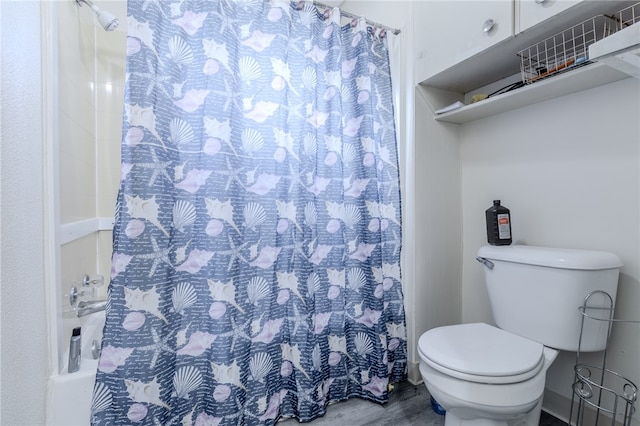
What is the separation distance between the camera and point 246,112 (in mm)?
1257

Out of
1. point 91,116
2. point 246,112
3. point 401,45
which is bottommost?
point 246,112

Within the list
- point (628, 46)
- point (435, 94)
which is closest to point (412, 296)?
point (435, 94)

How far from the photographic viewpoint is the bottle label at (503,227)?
1376mm

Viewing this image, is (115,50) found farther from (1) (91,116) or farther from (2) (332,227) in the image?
(2) (332,227)

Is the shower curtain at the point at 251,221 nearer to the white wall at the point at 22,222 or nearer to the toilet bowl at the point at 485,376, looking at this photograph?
the white wall at the point at 22,222

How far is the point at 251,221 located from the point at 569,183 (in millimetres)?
1425

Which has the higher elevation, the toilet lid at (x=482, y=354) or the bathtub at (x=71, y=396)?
the toilet lid at (x=482, y=354)

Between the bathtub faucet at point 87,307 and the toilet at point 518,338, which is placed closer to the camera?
the toilet at point 518,338

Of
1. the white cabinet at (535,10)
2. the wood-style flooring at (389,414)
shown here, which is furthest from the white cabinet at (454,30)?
the wood-style flooring at (389,414)

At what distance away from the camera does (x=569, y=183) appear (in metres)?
1.27

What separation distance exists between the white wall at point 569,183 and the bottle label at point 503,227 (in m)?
0.13

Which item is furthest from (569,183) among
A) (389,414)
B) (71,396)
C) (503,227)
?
(71,396)

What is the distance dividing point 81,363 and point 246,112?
44.8 inches

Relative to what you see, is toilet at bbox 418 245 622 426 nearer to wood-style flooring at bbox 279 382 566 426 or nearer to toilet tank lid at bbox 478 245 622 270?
toilet tank lid at bbox 478 245 622 270
